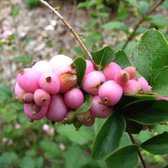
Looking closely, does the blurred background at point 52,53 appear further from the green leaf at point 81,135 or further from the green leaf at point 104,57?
the green leaf at point 104,57

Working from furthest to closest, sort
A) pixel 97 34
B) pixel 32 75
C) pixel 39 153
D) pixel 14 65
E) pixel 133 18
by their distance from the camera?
pixel 133 18, pixel 14 65, pixel 39 153, pixel 97 34, pixel 32 75

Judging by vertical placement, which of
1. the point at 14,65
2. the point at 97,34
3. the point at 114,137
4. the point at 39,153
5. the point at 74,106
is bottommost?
the point at 39,153

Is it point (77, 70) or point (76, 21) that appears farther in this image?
point (76, 21)

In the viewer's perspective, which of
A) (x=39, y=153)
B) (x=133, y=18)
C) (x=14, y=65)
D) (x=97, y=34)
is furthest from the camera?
(x=133, y=18)

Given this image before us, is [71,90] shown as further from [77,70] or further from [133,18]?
[133,18]

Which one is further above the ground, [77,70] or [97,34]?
[77,70]

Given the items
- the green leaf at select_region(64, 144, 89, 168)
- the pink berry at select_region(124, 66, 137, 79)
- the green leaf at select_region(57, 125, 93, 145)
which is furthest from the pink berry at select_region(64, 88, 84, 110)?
the green leaf at select_region(64, 144, 89, 168)

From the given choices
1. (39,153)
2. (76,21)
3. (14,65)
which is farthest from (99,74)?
(76,21)

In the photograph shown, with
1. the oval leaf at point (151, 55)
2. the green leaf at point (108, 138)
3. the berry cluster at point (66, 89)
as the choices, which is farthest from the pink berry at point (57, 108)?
the oval leaf at point (151, 55)
